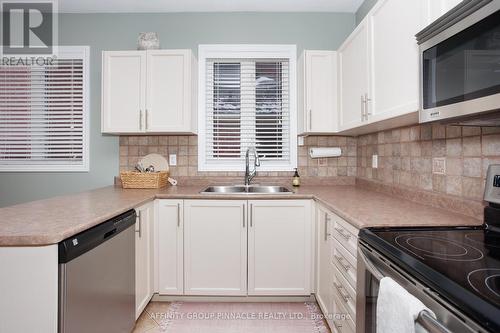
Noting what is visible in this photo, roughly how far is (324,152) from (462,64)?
184cm

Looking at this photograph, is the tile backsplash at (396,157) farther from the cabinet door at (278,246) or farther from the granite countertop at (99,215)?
the cabinet door at (278,246)

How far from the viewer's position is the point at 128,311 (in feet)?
5.77

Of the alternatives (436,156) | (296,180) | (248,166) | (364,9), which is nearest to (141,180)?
(248,166)

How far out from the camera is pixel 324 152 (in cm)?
285

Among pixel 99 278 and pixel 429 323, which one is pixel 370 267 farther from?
pixel 99 278

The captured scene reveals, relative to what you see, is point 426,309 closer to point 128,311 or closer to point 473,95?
point 473,95

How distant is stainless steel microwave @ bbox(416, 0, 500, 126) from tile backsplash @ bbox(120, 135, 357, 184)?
171 cm

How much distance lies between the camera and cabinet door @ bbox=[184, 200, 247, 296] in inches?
90.2

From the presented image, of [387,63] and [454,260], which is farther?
[387,63]

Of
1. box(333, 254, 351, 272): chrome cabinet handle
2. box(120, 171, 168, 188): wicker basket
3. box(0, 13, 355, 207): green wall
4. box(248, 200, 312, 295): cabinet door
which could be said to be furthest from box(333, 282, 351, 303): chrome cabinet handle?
box(0, 13, 355, 207): green wall

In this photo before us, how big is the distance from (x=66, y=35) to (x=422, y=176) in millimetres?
3354

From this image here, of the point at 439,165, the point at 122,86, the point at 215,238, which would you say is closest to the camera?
the point at 439,165

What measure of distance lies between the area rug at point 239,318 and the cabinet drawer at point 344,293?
0.46 meters

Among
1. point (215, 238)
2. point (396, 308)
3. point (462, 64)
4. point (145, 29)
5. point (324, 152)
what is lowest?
point (215, 238)
